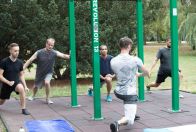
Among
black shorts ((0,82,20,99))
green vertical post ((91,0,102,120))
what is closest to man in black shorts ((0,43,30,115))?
black shorts ((0,82,20,99))

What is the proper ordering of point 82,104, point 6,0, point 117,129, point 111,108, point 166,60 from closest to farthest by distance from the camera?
point 117,129 → point 111,108 → point 82,104 → point 166,60 → point 6,0

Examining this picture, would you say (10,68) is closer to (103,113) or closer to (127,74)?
(103,113)

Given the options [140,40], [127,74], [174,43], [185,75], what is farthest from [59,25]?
[127,74]

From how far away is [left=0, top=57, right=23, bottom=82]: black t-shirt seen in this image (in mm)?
9984

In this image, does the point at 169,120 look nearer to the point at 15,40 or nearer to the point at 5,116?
the point at 5,116

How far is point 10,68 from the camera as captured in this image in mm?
9992

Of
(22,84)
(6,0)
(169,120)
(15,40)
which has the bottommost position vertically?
(169,120)

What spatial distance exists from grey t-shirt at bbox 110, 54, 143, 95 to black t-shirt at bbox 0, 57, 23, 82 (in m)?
3.00

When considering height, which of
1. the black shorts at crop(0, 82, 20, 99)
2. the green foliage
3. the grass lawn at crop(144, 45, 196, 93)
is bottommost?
the grass lawn at crop(144, 45, 196, 93)

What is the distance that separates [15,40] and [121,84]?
13.1 meters

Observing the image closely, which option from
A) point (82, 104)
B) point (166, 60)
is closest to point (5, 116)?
point (82, 104)

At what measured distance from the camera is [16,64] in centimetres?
1008

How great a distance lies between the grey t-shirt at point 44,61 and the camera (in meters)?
11.5

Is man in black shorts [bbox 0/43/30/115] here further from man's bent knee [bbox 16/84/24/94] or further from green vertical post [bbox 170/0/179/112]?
green vertical post [bbox 170/0/179/112]
